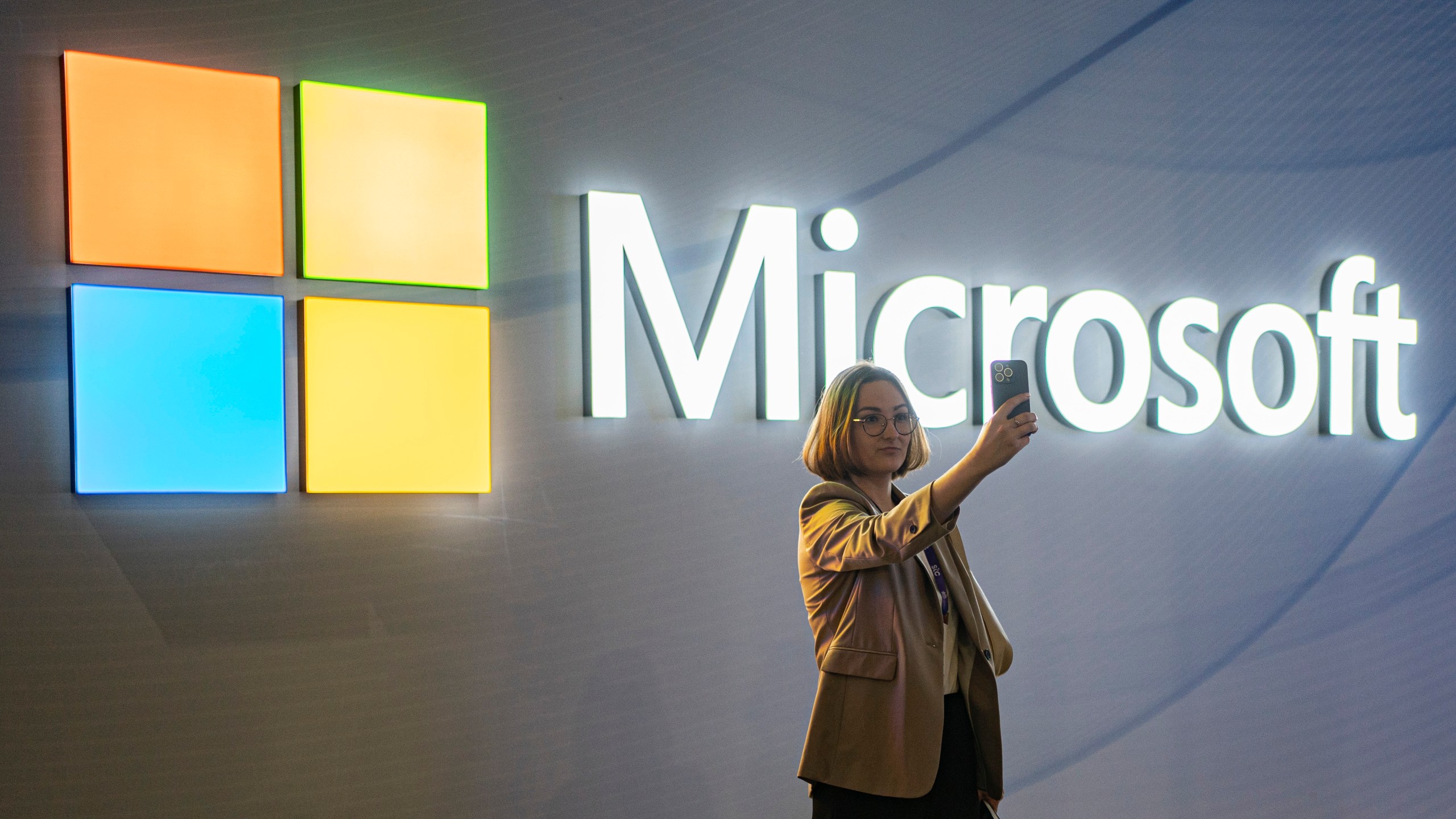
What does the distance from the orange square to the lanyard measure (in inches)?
64.0

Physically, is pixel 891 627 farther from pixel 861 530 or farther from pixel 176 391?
pixel 176 391

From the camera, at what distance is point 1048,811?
3633 millimetres

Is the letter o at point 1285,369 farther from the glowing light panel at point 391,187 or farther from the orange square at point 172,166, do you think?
the orange square at point 172,166

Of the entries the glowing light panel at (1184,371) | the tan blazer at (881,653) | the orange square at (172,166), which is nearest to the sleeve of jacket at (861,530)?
the tan blazer at (881,653)

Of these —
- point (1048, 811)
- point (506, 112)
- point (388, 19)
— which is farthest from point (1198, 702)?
point (388, 19)

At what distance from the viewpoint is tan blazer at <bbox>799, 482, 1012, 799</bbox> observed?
205cm

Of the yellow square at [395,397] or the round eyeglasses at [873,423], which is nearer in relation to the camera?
the round eyeglasses at [873,423]

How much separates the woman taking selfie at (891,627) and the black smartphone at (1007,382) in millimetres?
65

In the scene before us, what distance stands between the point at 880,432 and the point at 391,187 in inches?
54.5

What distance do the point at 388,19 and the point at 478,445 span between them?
107cm

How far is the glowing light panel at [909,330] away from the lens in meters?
3.45

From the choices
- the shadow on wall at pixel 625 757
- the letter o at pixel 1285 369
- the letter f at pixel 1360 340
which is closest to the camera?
the shadow on wall at pixel 625 757

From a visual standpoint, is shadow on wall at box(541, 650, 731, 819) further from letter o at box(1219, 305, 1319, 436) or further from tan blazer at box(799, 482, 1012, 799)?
letter o at box(1219, 305, 1319, 436)

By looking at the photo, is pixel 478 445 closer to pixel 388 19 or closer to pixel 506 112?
pixel 506 112
